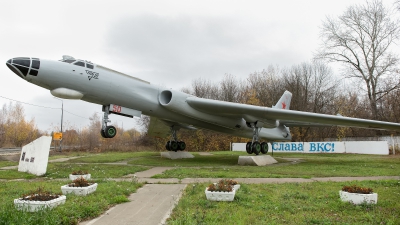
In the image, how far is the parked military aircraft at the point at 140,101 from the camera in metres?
9.77

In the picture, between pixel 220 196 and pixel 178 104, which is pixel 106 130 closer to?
pixel 178 104

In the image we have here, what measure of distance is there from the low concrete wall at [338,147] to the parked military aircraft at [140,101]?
692cm

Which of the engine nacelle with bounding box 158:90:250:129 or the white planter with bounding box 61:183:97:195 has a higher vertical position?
the engine nacelle with bounding box 158:90:250:129

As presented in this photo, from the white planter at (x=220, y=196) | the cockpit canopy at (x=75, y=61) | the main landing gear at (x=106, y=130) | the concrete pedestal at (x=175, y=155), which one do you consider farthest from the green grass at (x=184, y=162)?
the white planter at (x=220, y=196)

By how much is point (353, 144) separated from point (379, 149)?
1.97 meters

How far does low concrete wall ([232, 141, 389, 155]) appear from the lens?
2212 centimetres

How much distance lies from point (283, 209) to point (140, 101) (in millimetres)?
8891

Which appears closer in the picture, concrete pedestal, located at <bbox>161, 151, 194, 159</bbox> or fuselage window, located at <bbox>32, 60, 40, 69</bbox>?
fuselage window, located at <bbox>32, 60, 40, 69</bbox>

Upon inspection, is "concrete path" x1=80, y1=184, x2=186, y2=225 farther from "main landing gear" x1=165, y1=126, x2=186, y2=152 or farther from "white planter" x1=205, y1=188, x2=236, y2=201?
"main landing gear" x1=165, y1=126, x2=186, y2=152

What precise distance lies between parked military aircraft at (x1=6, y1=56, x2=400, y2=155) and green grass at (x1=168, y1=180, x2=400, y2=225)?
684 cm

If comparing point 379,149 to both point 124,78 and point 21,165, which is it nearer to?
point 124,78

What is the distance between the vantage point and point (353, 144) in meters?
23.7

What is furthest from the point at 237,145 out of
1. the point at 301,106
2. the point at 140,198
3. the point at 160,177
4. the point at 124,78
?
the point at 140,198

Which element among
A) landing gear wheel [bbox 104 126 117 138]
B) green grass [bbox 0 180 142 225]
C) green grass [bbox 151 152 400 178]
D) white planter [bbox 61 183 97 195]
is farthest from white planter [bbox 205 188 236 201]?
landing gear wheel [bbox 104 126 117 138]
